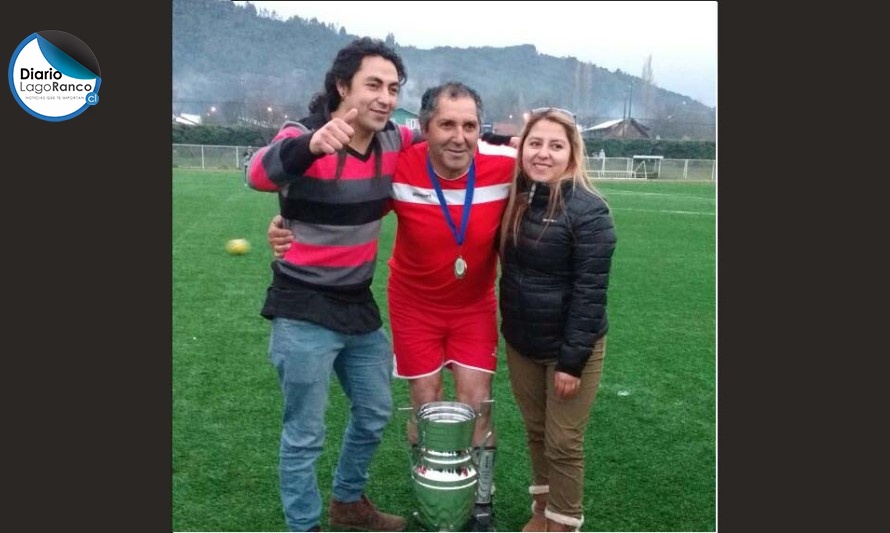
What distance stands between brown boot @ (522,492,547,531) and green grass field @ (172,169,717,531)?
16 cm

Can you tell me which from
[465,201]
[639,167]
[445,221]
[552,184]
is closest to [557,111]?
[552,184]

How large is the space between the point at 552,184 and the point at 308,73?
312 inches

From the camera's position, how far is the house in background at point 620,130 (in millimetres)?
25156

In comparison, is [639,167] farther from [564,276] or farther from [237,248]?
[564,276]

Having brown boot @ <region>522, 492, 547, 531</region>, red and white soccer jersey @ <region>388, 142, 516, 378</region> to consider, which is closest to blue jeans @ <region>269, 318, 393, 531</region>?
red and white soccer jersey @ <region>388, 142, 516, 378</region>

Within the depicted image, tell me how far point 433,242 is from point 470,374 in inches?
22.8


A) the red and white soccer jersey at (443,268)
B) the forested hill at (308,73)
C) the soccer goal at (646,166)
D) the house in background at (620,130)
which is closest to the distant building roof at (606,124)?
the house in background at (620,130)

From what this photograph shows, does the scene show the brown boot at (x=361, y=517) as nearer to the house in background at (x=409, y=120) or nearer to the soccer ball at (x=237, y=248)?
the house in background at (x=409, y=120)

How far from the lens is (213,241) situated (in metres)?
10.3

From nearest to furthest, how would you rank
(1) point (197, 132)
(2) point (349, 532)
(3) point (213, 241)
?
1. (2) point (349, 532)
2. (3) point (213, 241)
3. (1) point (197, 132)

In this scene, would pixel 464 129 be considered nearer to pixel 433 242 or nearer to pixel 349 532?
pixel 433 242

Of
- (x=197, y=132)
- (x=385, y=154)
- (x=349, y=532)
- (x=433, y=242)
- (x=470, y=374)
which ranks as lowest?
(x=349, y=532)

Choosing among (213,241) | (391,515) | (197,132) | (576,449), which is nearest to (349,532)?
(391,515)

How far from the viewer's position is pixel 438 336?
3064mm
